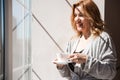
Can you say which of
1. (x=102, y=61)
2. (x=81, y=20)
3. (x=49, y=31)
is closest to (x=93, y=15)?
(x=81, y=20)

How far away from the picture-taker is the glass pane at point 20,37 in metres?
1.22

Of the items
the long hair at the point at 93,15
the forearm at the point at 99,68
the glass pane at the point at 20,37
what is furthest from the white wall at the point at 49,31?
the forearm at the point at 99,68

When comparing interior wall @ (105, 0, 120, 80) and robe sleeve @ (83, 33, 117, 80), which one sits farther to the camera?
interior wall @ (105, 0, 120, 80)

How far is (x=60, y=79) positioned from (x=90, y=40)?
33 centimetres

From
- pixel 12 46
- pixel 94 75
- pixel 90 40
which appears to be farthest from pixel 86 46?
pixel 12 46

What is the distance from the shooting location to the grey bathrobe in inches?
38.8

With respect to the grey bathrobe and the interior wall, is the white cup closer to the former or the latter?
the grey bathrobe

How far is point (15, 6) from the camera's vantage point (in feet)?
3.97

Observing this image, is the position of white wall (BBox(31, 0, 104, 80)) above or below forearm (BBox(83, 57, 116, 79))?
above

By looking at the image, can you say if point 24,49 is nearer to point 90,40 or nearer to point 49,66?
point 49,66

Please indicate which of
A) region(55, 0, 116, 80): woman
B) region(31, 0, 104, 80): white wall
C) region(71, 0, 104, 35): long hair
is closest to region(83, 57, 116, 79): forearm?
region(55, 0, 116, 80): woman

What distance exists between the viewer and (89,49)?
41.5 inches

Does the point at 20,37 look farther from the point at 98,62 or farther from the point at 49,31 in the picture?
the point at 98,62

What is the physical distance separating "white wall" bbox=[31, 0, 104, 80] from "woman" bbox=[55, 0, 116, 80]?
0.14m
